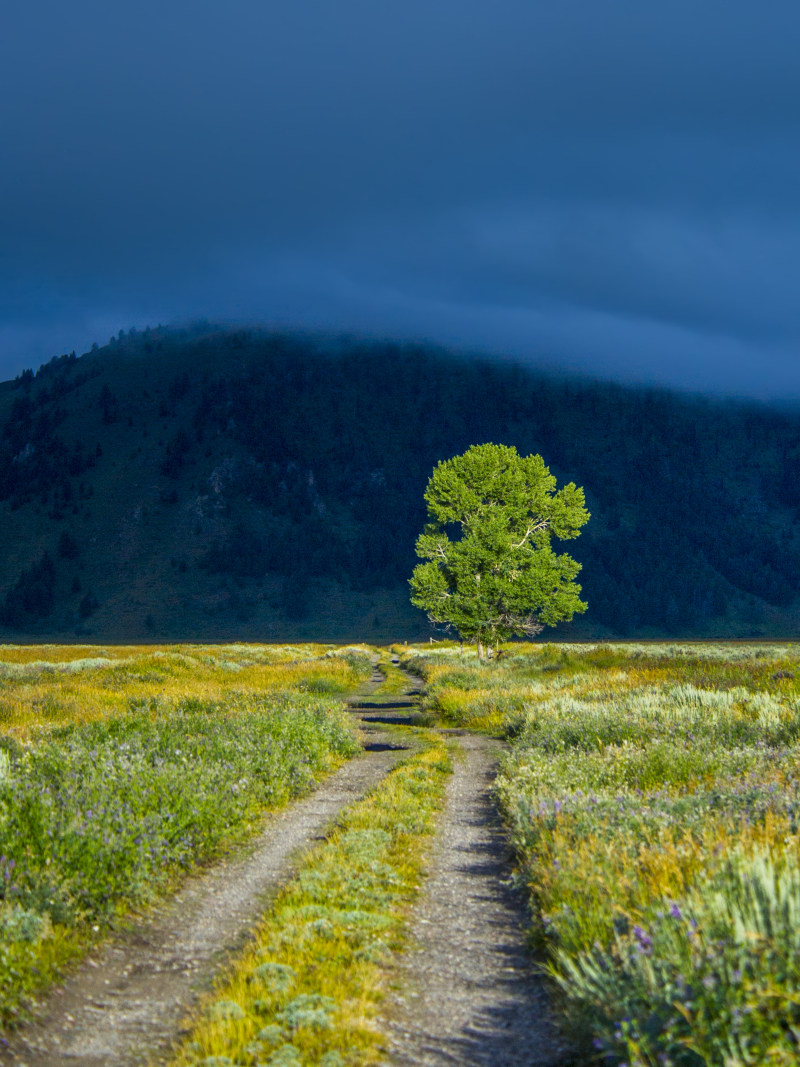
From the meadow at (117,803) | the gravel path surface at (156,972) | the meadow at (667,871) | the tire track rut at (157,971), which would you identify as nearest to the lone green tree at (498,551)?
the meadow at (117,803)

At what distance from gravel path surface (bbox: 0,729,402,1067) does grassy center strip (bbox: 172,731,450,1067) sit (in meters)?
0.30

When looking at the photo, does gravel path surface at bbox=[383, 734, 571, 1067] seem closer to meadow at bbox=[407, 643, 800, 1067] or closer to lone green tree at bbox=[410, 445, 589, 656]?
meadow at bbox=[407, 643, 800, 1067]

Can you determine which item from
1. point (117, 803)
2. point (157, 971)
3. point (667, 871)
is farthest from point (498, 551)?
point (157, 971)

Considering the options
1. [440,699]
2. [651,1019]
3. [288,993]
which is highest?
[651,1019]

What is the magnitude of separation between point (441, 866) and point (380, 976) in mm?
3242

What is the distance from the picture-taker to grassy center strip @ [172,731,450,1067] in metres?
4.94

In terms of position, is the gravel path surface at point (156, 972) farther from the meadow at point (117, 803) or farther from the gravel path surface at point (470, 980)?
the gravel path surface at point (470, 980)

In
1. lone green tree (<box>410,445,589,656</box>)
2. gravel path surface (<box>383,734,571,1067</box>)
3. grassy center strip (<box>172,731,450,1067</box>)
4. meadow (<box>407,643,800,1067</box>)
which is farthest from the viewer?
lone green tree (<box>410,445,589,656</box>)

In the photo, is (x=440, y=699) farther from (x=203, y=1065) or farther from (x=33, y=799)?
(x=203, y=1065)

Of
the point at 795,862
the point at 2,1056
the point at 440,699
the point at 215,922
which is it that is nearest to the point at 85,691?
the point at 440,699

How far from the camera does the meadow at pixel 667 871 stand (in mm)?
4102

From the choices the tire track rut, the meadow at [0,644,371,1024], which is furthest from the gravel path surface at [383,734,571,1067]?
the meadow at [0,644,371,1024]

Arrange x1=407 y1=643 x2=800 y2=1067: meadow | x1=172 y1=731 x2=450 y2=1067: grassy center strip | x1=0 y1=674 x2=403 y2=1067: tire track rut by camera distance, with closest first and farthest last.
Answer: x1=407 y1=643 x2=800 y2=1067: meadow, x1=172 y1=731 x2=450 y2=1067: grassy center strip, x1=0 y1=674 x2=403 y2=1067: tire track rut

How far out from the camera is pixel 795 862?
5512 millimetres
